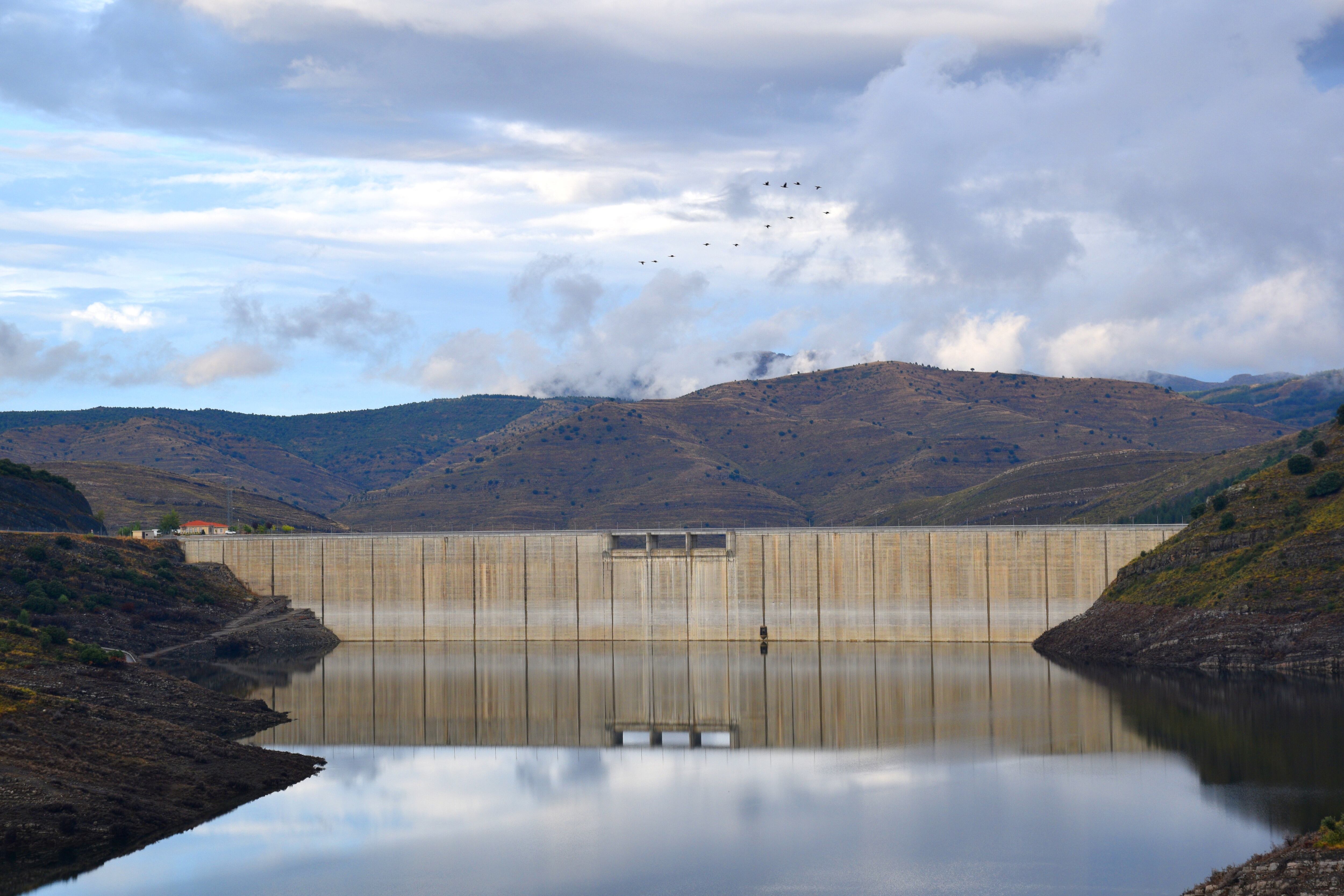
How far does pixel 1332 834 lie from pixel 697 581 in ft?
212

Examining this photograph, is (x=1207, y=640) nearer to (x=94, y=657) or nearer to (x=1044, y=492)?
(x=94, y=657)

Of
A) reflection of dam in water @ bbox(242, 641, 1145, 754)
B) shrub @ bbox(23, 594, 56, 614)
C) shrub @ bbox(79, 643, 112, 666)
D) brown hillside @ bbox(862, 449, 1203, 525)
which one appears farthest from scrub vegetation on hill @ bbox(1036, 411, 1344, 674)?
brown hillside @ bbox(862, 449, 1203, 525)

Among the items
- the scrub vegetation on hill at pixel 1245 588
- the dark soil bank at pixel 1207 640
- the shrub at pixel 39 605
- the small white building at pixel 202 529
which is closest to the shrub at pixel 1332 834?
the dark soil bank at pixel 1207 640

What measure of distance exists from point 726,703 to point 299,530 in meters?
81.2

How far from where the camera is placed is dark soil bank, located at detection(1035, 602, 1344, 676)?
70.2m

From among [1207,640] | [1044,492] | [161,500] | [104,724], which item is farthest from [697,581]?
[161,500]

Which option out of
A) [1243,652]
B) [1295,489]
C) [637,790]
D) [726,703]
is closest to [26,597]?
[726,703]

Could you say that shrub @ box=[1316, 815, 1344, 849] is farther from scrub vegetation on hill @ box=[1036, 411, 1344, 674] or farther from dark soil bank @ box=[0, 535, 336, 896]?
scrub vegetation on hill @ box=[1036, 411, 1344, 674]

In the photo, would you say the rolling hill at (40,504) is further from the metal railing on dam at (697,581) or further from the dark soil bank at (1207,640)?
the dark soil bank at (1207,640)

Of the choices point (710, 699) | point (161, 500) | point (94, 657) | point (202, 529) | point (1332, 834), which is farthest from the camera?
point (161, 500)

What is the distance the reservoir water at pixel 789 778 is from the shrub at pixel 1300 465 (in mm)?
18376

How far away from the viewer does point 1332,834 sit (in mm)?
31828

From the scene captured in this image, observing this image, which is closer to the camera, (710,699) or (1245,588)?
(710,699)

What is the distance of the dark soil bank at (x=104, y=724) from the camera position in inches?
1578
